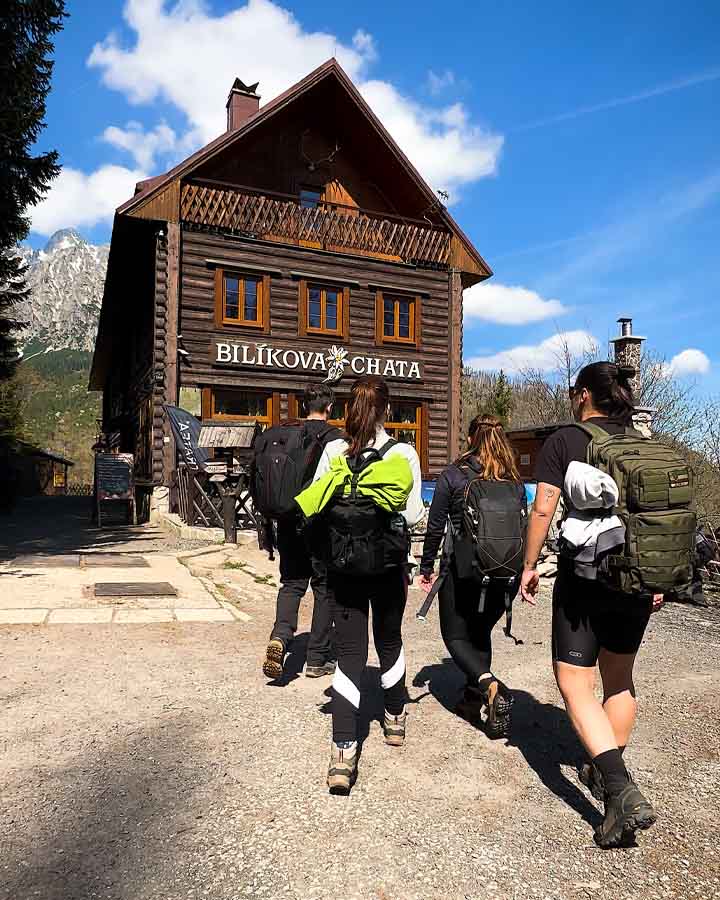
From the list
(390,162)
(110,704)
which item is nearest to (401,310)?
(390,162)

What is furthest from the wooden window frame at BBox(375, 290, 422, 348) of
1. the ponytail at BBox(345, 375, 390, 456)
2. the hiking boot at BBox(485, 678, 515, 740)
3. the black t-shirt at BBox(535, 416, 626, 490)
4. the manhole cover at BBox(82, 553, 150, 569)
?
the black t-shirt at BBox(535, 416, 626, 490)

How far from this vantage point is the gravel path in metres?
2.43

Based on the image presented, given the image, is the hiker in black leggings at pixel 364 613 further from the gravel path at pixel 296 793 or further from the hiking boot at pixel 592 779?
the hiking boot at pixel 592 779

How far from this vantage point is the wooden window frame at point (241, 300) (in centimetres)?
1648

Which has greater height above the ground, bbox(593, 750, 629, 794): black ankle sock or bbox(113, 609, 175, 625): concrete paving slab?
bbox(593, 750, 629, 794): black ankle sock

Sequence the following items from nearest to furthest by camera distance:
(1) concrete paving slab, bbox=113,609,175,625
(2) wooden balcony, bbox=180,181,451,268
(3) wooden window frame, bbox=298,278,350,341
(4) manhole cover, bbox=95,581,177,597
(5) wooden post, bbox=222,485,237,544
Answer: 1. (1) concrete paving slab, bbox=113,609,175,625
2. (4) manhole cover, bbox=95,581,177,597
3. (5) wooden post, bbox=222,485,237,544
4. (2) wooden balcony, bbox=180,181,451,268
5. (3) wooden window frame, bbox=298,278,350,341

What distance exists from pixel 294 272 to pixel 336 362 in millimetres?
2422

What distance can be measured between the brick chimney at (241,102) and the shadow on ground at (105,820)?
19471 millimetres

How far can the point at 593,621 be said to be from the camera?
293 cm

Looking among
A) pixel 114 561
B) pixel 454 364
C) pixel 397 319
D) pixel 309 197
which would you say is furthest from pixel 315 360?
pixel 114 561

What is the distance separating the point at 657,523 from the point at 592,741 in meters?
0.92

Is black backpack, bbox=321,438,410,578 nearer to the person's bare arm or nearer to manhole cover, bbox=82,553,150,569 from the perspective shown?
the person's bare arm

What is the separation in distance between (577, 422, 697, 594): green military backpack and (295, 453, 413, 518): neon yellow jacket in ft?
3.19

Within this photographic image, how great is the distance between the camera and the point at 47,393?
4599 inches
